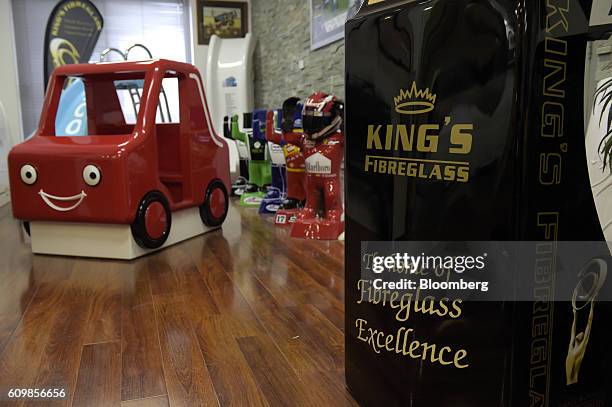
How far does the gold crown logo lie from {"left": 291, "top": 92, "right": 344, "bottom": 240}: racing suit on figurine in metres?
1.68

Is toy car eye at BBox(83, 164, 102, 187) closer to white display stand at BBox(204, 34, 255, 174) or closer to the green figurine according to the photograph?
the green figurine

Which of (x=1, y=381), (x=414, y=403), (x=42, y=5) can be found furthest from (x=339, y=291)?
(x=42, y=5)

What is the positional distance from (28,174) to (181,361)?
1401mm

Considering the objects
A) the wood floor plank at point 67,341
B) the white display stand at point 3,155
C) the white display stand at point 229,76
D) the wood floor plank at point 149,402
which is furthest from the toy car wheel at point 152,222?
the white display stand at point 229,76

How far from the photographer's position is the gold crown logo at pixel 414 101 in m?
0.74

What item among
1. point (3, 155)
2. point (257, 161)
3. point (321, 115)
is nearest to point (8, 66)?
point (3, 155)

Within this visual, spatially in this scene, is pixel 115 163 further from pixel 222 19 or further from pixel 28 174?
pixel 222 19

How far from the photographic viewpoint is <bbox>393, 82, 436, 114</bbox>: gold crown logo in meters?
0.74

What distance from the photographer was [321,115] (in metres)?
2.45

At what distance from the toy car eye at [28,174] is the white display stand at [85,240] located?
0.69ft

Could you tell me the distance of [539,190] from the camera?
0.68m

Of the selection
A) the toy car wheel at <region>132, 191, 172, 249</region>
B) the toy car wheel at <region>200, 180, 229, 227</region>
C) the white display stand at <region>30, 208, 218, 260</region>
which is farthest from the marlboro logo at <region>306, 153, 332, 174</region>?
the white display stand at <region>30, 208, 218, 260</region>

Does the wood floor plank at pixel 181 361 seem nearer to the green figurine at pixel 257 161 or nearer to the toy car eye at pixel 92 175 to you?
the toy car eye at pixel 92 175

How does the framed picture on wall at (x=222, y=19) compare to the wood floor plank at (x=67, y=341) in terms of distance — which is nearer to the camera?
the wood floor plank at (x=67, y=341)
